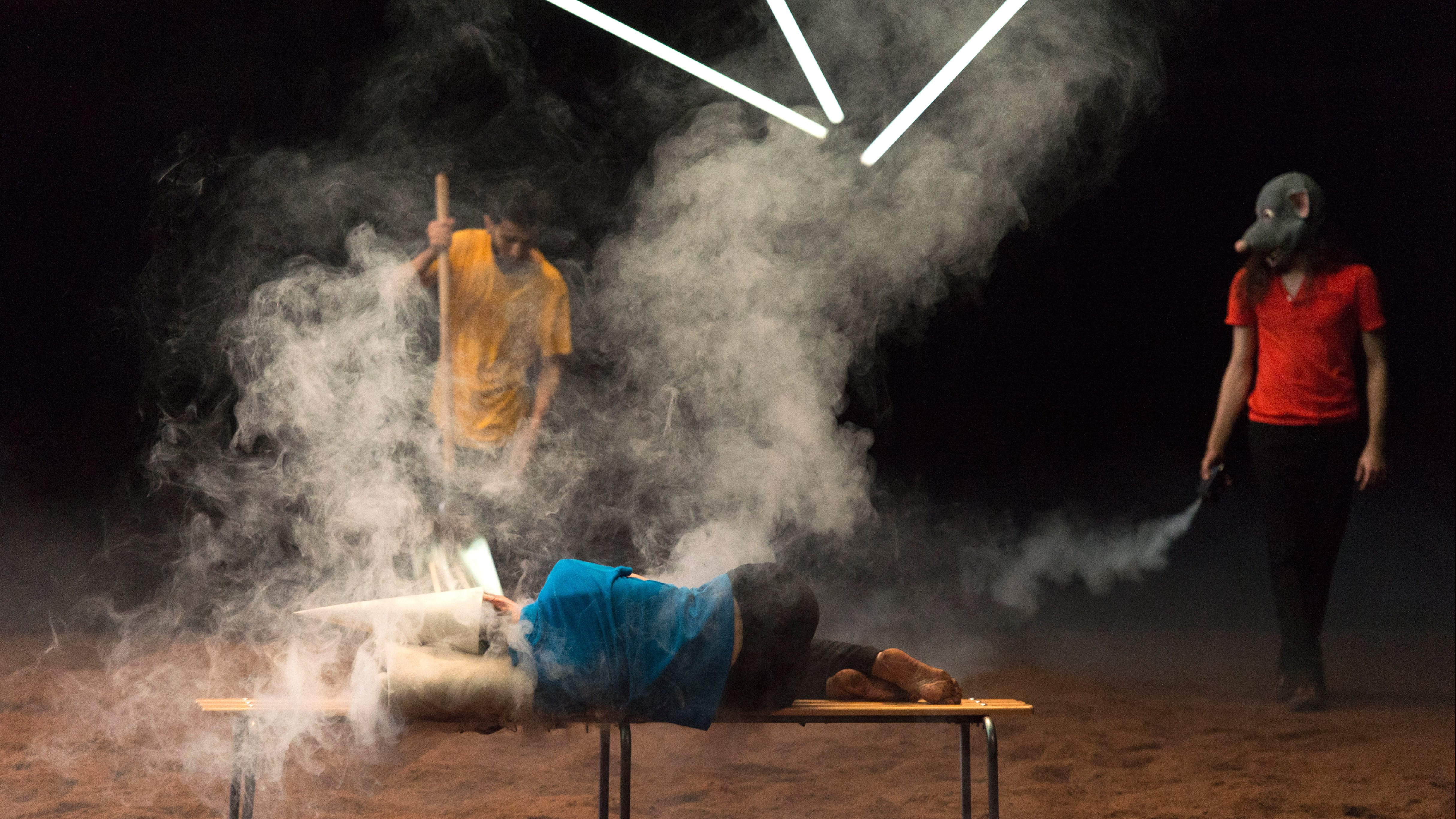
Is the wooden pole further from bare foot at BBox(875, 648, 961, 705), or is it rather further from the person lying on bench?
bare foot at BBox(875, 648, 961, 705)

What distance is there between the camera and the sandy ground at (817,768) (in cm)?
280

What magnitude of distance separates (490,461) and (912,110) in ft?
6.26

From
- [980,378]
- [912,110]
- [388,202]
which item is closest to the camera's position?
[912,110]

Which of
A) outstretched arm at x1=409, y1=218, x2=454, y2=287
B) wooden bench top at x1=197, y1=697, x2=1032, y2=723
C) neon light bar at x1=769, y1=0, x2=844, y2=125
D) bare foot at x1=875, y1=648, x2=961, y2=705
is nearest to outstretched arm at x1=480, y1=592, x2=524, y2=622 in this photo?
wooden bench top at x1=197, y1=697, x2=1032, y2=723

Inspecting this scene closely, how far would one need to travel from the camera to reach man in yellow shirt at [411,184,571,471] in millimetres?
3359

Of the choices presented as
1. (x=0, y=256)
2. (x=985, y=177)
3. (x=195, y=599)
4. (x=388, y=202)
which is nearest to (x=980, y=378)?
(x=985, y=177)

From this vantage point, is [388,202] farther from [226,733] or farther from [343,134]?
[226,733]

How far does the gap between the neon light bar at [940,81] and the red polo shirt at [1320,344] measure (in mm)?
1346

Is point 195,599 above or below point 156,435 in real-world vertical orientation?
below

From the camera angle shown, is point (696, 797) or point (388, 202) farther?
point (388, 202)

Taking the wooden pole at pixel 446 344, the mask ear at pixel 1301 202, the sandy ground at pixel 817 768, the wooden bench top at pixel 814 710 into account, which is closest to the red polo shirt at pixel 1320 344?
the mask ear at pixel 1301 202

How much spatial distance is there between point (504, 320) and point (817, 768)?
174cm

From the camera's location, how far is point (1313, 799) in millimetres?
2861

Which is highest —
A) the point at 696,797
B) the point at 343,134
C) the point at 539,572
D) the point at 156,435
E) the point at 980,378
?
the point at 343,134
